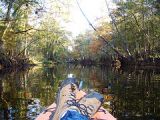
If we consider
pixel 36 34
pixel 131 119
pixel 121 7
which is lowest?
pixel 131 119

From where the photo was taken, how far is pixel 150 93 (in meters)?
15.6

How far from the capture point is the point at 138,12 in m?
43.1

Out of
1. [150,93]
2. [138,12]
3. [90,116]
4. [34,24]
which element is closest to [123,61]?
[138,12]

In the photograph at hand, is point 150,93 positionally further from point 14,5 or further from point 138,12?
point 138,12

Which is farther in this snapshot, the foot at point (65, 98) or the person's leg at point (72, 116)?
the foot at point (65, 98)

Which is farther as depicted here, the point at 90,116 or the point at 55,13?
the point at 55,13

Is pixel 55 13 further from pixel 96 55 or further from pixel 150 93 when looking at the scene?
pixel 96 55

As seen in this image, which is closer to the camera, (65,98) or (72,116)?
(72,116)

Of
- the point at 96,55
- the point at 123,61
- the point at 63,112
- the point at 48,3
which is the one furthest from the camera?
the point at 96,55

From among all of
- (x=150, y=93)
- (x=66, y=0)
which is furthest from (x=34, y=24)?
(x=150, y=93)

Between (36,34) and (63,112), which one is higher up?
(36,34)

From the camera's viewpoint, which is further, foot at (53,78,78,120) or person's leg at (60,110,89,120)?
foot at (53,78,78,120)

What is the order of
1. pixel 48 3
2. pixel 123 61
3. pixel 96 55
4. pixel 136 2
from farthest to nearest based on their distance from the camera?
1. pixel 96 55
2. pixel 123 61
3. pixel 136 2
4. pixel 48 3

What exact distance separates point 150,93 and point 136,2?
2777 centimetres
